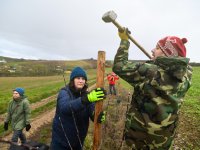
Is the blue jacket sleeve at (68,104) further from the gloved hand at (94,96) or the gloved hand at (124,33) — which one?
the gloved hand at (124,33)

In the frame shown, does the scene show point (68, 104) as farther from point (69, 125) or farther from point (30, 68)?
point (30, 68)

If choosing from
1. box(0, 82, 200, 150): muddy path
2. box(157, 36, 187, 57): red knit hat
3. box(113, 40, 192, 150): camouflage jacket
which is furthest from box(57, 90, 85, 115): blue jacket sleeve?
box(0, 82, 200, 150): muddy path

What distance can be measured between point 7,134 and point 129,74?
906 cm

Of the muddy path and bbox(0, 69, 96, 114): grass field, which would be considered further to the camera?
bbox(0, 69, 96, 114): grass field

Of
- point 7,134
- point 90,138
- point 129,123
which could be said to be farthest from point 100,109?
point 7,134

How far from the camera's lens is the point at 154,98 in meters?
3.28

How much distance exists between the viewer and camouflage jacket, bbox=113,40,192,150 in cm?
328

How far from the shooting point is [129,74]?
11.1 ft

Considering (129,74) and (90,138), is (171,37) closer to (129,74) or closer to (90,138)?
(129,74)

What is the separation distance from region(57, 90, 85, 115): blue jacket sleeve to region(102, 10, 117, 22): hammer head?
3.72 feet

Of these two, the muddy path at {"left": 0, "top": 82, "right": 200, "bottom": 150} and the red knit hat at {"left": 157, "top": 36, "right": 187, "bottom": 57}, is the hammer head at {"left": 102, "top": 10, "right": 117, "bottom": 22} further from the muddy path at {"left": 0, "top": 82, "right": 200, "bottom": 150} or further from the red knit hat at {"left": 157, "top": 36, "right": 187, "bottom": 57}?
the muddy path at {"left": 0, "top": 82, "right": 200, "bottom": 150}

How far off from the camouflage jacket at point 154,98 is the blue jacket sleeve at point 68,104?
2.48 ft

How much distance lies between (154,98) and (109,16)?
1126 mm

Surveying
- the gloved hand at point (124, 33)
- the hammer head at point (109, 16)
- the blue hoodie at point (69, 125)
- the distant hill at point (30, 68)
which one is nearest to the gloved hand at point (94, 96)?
the blue hoodie at point (69, 125)
